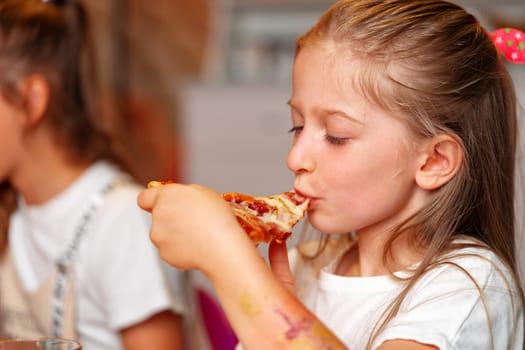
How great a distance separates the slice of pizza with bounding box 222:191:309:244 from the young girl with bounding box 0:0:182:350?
1.59 feet

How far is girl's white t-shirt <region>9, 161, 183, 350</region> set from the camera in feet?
4.61

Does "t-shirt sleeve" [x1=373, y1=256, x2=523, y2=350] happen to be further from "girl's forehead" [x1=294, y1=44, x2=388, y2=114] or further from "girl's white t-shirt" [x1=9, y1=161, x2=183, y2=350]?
"girl's white t-shirt" [x1=9, y1=161, x2=183, y2=350]

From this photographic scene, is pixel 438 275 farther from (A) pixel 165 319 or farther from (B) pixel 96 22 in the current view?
(B) pixel 96 22

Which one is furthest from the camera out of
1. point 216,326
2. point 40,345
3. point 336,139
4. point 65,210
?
point 65,210

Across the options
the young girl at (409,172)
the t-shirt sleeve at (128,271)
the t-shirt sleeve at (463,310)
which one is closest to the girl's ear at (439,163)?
the young girl at (409,172)

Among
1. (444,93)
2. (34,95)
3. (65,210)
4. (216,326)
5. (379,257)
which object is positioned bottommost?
(216,326)

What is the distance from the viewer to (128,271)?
143 centimetres

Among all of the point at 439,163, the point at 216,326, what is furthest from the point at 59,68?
the point at 439,163

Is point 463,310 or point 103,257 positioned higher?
point 463,310

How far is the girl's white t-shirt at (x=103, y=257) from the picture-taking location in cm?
141

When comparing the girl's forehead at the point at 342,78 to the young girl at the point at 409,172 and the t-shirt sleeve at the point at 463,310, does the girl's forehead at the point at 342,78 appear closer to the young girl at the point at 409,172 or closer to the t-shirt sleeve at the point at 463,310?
the young girl at the point at 409,172

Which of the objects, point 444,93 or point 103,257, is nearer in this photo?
point 444,93

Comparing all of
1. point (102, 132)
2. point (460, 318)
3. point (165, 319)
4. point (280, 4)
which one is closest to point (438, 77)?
point (460, 318)

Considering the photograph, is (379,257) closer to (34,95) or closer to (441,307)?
(441,307)
